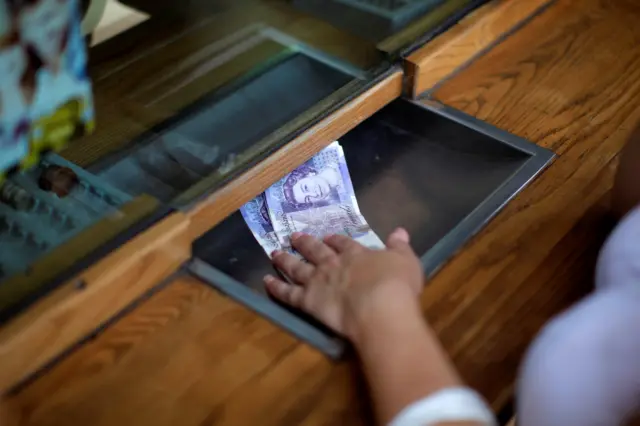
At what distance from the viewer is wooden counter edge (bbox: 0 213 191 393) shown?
71cm

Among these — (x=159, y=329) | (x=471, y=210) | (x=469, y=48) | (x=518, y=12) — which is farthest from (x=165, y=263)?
(x=518, y=12)

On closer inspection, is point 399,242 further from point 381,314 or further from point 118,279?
point 118,279

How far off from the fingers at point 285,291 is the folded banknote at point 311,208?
0.10 metres

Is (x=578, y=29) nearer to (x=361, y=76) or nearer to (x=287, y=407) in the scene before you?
(x=361, y=76)

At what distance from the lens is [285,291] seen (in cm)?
83

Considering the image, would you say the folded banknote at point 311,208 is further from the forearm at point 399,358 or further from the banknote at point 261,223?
the forearm at point 399,358

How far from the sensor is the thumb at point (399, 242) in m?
0.85

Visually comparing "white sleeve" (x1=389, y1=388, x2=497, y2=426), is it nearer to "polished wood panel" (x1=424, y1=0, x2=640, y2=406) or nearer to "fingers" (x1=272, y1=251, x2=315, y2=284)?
"polished wood panel" (x1=424, y1=0, x2=640, y2=406)

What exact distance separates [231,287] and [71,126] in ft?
0.82

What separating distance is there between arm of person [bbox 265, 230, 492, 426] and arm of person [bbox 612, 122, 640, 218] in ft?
0.87

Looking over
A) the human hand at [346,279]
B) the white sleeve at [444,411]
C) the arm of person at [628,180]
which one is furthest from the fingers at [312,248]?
the arm of person at [628,180]

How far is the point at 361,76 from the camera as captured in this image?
1.09m

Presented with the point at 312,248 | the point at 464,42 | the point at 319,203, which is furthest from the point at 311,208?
the point at 464,42

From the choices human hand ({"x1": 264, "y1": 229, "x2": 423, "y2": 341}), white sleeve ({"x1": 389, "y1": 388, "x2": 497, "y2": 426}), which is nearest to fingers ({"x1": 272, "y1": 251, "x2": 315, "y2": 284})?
human hand ({"x1": 264, "y1": 229, "x2": 423, "y2": 341})
